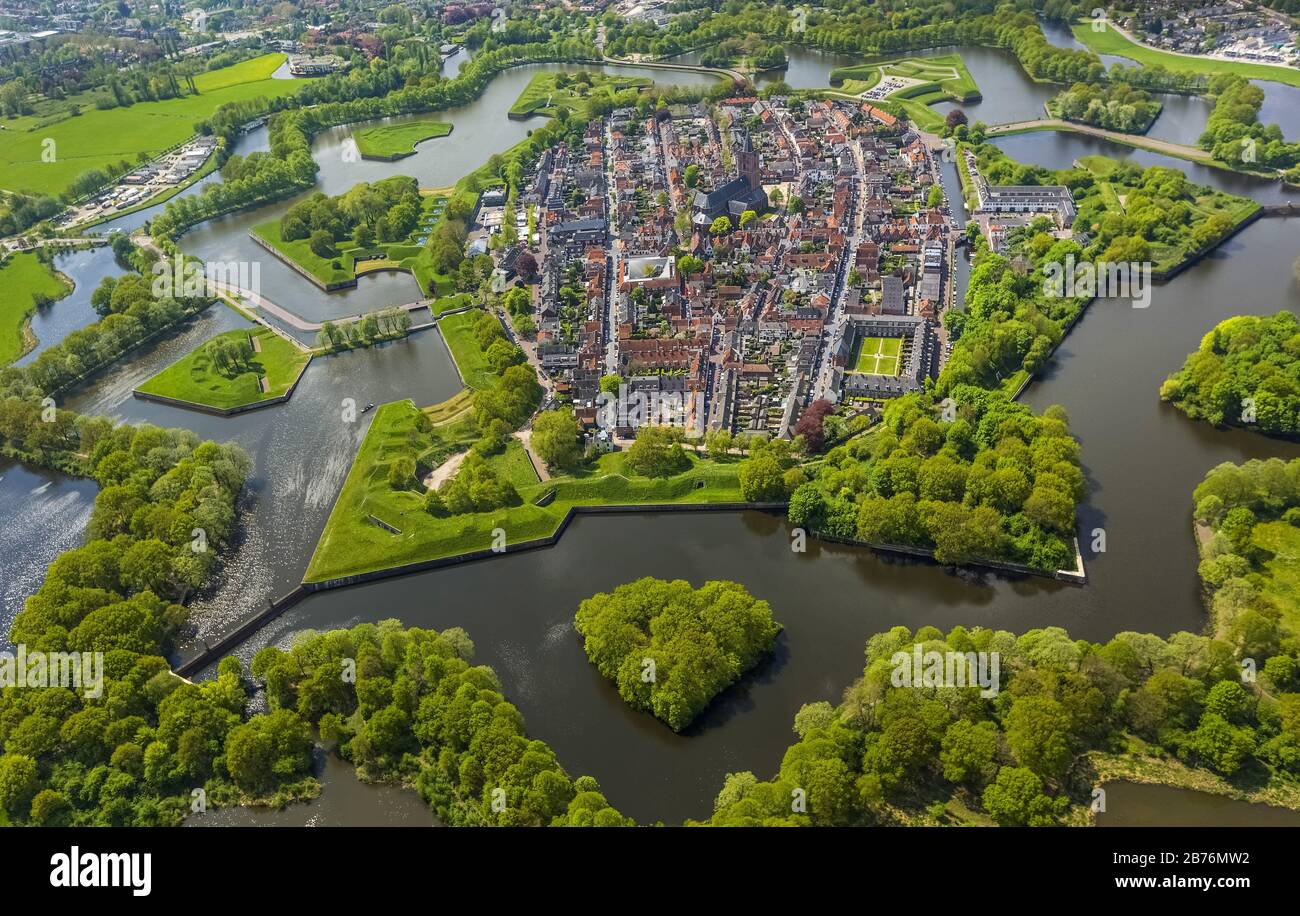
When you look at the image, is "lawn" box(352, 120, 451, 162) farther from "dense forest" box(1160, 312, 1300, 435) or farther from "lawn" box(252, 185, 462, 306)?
"dense forest" box(1160, 312, 1300, 435)

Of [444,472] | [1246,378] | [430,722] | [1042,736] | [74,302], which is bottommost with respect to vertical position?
[430,722]

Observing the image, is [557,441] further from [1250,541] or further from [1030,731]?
[1250,541]

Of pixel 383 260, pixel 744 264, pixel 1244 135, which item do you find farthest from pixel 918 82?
pixel 383 260

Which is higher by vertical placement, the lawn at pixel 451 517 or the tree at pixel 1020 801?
the lawn at pixel 451 517

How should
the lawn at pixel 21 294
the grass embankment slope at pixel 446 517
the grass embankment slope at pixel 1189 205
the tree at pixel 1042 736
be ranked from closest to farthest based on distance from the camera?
the tree at pixel 1042 736 → the grass embankment slope at pixel 446 517 → the grass embankment slope at pixel 1189 205 → the lawn at pixel 21 294

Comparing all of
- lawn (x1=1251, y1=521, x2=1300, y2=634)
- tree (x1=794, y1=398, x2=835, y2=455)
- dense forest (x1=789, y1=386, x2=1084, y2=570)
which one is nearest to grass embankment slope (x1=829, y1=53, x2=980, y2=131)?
tree (x1=794, y1=398, x2=835, y2=455)

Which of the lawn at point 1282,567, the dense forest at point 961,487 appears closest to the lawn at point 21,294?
the dense forest at point 961,487

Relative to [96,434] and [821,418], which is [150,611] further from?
[821,418]

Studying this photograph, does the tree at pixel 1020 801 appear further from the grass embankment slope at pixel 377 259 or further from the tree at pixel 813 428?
the grass embankment slope at pixel 377 259
